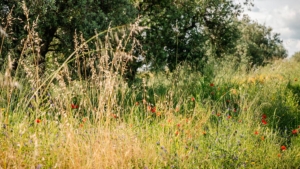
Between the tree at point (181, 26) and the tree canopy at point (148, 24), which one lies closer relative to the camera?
the tree canopy at point (148, 24)

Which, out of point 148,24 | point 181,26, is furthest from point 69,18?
point 181,26

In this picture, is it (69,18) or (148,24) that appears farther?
(148,24)

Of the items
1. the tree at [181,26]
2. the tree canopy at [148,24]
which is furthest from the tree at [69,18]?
the tree at [181,26]

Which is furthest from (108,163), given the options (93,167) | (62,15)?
(62,15)

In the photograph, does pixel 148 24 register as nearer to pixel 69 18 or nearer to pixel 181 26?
pixel 181 26

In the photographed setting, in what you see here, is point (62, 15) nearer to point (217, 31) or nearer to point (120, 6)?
point (120, 6)

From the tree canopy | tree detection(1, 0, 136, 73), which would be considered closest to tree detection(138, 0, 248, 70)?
the tree canopy

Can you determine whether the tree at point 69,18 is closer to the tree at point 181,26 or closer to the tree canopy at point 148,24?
the tree canopy at point 148,24

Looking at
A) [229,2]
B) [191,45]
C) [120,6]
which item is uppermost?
[229,2]

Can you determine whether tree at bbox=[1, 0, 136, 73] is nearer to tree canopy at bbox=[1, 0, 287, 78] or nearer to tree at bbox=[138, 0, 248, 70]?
tree canopy at bbox=[1, 0, 287, 78]

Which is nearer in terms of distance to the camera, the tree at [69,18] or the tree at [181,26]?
the tree at [69,18]

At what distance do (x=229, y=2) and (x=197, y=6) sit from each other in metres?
1.36

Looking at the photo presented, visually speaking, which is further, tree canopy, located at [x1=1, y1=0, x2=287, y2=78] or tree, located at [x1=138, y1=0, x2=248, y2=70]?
tree, located at [x1=138, y1=0, x2=248, y2=70]

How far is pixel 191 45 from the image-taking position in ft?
37.3
